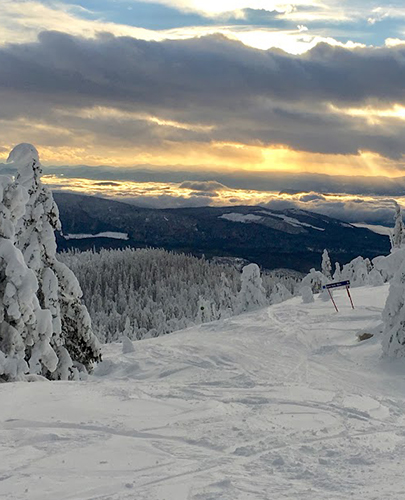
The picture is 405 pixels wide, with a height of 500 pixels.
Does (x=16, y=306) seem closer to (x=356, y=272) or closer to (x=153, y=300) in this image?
(x=356, y=272)

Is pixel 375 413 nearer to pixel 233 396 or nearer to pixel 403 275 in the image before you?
pixel 233 396

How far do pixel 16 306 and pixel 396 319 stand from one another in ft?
54.2

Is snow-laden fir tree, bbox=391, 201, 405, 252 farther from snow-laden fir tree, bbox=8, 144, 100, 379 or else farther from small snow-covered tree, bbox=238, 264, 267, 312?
snow-laden fir tree, bbox=8, 144, 100, 379

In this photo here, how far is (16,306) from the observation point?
16375 millimetres

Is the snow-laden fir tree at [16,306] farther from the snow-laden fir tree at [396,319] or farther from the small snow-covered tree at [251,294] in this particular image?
the small snow-covered tree at [251,294]

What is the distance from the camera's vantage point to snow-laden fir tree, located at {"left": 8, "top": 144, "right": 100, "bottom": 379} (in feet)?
66.0

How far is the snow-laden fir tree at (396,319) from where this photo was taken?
76.9 ft

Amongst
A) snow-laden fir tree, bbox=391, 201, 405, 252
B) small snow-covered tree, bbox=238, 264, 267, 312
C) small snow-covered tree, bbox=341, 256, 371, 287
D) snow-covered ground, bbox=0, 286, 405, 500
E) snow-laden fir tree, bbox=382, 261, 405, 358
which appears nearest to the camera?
snow-covered ground, bbox=0, 286, 405, 500

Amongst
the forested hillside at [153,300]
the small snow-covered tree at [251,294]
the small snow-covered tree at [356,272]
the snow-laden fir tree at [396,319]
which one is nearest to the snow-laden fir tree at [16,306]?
the snow-laden fir tree at [396,319]

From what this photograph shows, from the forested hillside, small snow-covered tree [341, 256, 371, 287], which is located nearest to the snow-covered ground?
small snow-covered tree [341, 256, 371, 287]

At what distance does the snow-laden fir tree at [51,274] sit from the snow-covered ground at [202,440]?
3.25m

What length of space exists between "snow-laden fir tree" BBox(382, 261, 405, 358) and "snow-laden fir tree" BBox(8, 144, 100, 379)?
12.9 metres

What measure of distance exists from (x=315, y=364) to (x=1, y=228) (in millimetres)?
14490

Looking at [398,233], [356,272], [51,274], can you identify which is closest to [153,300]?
[356,272]
